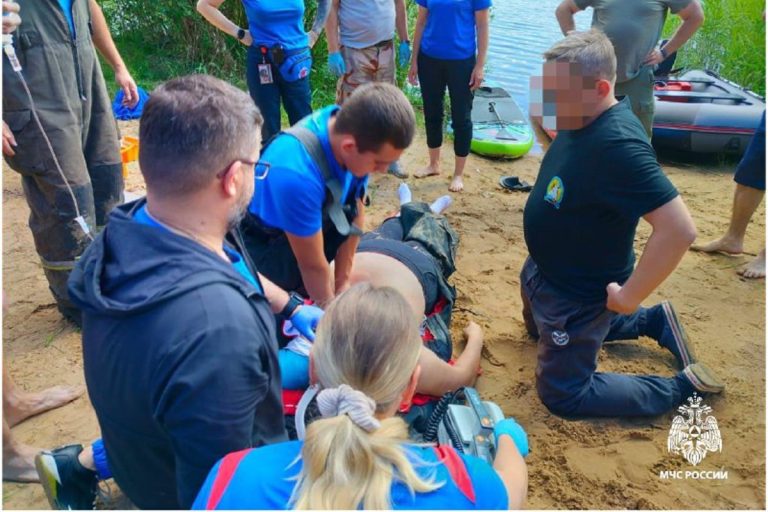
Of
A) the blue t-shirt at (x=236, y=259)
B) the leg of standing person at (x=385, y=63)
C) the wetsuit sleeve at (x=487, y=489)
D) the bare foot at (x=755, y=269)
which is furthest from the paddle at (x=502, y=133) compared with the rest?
the wetsuit sleeve at (x=487, y=489)

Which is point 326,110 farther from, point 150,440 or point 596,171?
point 150,440

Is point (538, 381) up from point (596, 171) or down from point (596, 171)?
down

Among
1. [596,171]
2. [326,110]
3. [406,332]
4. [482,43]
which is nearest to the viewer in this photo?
[406,332]

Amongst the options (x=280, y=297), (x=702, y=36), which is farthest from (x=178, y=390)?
(x=702, y=36)

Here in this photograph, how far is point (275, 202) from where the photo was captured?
2.58 metres

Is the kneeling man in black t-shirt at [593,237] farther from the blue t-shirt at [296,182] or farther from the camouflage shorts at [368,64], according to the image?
the camouflage shorts at [368,64]

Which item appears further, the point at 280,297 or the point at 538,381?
the point at 538,381

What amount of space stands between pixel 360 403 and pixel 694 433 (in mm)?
2205

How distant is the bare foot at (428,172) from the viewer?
18.5 ft

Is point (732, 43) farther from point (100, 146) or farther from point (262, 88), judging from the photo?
point (100, 146)

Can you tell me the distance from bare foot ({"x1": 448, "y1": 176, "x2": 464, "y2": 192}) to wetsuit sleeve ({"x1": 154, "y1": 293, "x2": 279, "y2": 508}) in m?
4.08

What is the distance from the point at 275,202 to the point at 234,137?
3.37 feet

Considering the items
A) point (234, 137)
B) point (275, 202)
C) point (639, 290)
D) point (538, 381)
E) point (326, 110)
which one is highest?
point (234, 137)

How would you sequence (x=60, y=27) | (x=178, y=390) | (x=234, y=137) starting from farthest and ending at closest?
(x=60, y=27) → (x=234, y=137) → (x=178, y=390)
